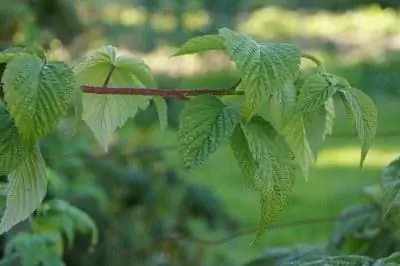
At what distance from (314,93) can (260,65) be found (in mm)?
75

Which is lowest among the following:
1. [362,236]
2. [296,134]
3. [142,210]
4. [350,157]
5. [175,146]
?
[350,157]

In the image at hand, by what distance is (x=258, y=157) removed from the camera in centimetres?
90

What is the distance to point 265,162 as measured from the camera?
2.94ft

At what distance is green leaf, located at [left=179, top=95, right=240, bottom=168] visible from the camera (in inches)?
34.9

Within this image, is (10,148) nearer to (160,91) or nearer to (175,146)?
(160,91)

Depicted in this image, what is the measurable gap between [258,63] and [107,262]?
1.93 meters

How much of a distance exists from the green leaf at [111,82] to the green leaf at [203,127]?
117 millimetres

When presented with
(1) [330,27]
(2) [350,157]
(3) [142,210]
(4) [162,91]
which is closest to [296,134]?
(4) [162,91]

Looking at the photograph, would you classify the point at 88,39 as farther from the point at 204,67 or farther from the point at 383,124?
the point at 383,124

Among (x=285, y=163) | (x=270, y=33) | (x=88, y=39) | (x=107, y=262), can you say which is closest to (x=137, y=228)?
(x=107, y=262)

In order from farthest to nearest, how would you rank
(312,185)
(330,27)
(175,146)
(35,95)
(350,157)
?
(330,27) < (350,157) < (312,185) < (175,146) < (35,95)

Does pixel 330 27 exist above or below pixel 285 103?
below

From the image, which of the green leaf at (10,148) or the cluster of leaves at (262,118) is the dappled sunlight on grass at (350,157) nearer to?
Result: the cluster of leaves at (262,118)

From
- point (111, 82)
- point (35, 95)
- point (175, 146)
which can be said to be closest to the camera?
point (35, 95)
